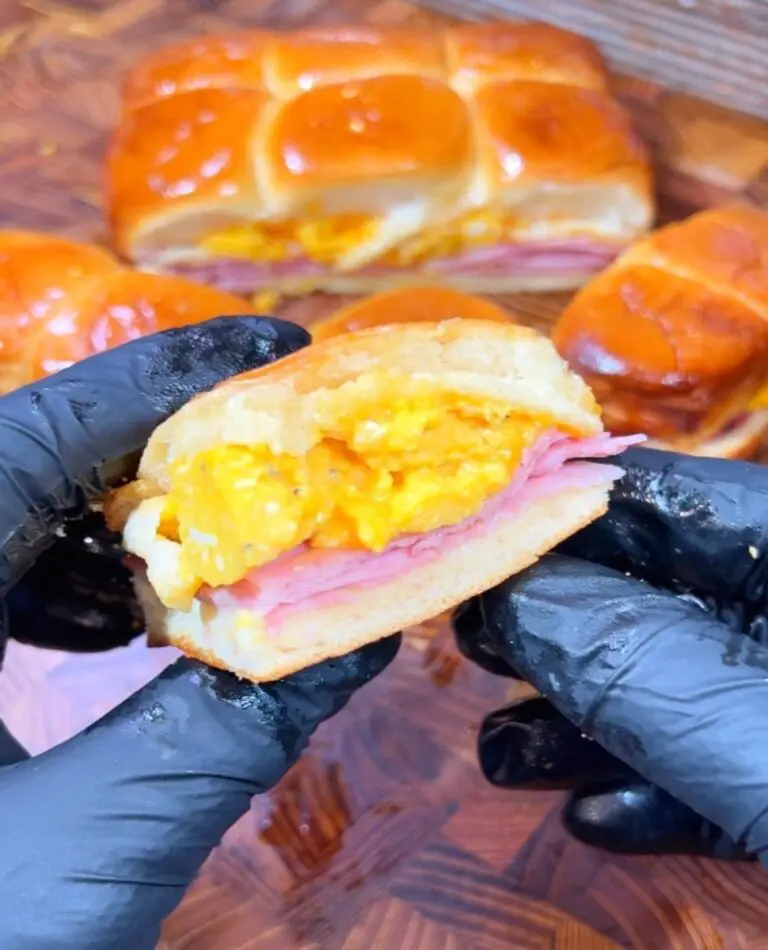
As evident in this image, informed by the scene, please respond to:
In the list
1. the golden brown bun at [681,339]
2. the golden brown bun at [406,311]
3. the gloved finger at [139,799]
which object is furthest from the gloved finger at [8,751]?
the golden brown bun at [681,339]

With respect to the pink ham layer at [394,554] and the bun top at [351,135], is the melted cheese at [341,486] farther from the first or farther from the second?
the bun top at [351,135]

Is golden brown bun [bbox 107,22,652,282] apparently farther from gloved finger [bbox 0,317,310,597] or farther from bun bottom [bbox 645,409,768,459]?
gloved finger [bbox 0,317,310,597]

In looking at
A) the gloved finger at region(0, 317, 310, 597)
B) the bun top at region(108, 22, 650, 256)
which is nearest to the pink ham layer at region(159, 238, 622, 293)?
the bun top at region(108, 22, 650, 256)

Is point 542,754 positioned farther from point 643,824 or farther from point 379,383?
point 379,383

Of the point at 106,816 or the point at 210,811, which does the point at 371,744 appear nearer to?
the point at 210,811

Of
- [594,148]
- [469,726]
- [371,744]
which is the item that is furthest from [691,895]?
[594,148]
